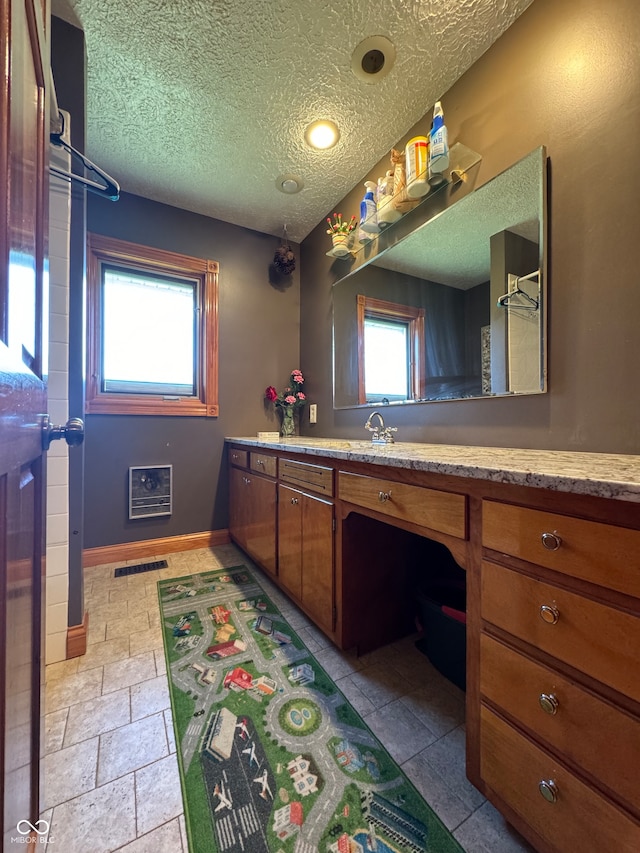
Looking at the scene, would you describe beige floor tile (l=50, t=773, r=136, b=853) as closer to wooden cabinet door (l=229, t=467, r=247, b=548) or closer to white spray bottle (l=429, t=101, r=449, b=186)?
wooden cabinet door (l=229, t=467, r=247, b=548)

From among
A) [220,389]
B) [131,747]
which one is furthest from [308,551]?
[220,389]

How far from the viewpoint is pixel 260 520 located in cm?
196

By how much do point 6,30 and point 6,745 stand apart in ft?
2.91

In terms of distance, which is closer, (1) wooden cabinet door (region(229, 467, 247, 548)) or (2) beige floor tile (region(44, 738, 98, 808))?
(2) beige floor tile (region(44, 738, 98, 808))

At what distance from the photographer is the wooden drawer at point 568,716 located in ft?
1.77

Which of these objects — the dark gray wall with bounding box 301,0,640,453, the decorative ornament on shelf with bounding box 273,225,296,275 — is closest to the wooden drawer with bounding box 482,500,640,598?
the dark gray wall with bounding box 301,0,640,453

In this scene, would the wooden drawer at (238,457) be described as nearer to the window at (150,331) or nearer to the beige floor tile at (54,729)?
the window at (150,331)

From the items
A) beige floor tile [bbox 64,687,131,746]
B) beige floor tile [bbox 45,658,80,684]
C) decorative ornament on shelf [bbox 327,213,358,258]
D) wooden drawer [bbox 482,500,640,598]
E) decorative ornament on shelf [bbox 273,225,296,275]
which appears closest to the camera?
wooden drawer [bbox 482,500,640,598]

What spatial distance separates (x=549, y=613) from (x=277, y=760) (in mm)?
878

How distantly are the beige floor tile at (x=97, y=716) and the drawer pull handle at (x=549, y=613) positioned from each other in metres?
1.29

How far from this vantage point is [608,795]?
563 mm

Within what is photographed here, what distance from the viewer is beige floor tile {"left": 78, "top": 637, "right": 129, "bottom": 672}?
4.31 ft

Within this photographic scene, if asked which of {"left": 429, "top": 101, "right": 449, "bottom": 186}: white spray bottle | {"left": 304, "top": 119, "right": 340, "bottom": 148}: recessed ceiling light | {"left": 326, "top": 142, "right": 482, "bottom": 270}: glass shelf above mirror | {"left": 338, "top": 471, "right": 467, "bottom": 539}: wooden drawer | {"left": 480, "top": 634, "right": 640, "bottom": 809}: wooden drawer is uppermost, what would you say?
{"left": 304, "top": 119, "right": 340, "bottom": 148}: recessed ceiling light

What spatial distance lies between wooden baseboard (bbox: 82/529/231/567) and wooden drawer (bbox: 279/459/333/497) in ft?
4.07
